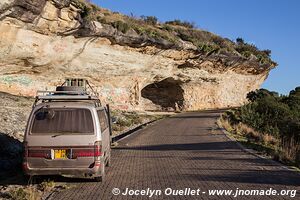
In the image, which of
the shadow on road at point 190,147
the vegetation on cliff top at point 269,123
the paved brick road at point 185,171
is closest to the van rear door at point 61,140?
the paved brick road at point 185,171

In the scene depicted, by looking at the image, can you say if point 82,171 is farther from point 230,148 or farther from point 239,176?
point 230,148

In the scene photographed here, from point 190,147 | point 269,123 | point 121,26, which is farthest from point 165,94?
point 190,147

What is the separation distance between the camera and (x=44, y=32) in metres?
24.3

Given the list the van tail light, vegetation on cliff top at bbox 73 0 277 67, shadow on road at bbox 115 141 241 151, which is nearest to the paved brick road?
shadow on road at bbox 115 141 241 151

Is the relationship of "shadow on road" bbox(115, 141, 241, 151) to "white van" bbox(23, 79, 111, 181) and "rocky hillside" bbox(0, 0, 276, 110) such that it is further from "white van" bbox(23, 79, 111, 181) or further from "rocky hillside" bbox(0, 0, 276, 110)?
"rocky hillside" bbox(0, 0, 276, 110)

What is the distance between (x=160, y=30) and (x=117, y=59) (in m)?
8.20

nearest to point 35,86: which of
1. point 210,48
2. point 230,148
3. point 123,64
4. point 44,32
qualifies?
point 44,32

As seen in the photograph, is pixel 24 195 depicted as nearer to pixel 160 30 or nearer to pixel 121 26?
pixel 121 26

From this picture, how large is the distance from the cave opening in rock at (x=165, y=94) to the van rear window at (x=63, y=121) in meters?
38.4

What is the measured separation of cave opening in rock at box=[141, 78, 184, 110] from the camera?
156ft

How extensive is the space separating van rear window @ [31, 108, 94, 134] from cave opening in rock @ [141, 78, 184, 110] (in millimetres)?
38362

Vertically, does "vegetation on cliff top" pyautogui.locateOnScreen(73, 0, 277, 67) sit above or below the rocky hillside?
above

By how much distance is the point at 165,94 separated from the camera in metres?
48.8

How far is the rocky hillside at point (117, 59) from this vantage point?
918 inches
